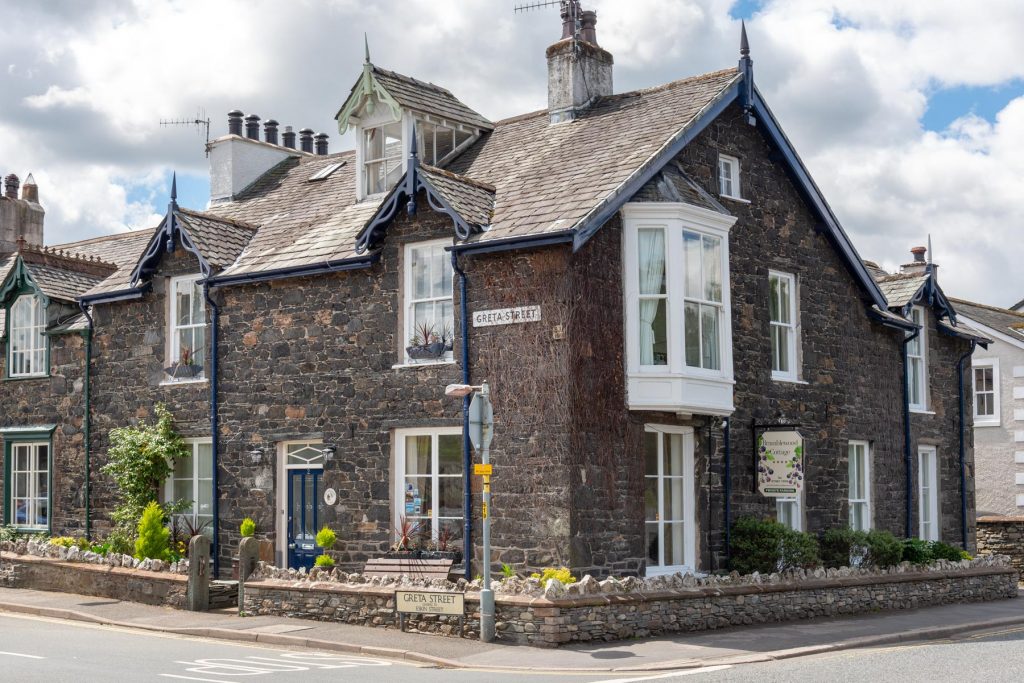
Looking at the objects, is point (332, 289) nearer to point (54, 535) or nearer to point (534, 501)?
point (534, 501)

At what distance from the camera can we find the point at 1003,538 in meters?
29.3

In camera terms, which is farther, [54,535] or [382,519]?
[54,535]

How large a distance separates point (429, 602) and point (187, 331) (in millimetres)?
8463

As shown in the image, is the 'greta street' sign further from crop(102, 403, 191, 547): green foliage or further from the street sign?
crop(102, 403, 191, 547): green foliage

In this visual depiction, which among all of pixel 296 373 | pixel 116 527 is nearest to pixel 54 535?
pixel 116 527

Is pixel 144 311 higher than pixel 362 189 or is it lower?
lower

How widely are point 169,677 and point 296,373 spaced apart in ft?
27.7

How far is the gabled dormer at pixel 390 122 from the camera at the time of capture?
72.0 ft

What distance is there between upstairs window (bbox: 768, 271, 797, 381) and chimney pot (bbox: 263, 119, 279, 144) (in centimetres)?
1293

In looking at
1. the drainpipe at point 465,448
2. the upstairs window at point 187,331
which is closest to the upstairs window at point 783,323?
the drainpipe at point 465,448

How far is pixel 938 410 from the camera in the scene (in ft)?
89.1

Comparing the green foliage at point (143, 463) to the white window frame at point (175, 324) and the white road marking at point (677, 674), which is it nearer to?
Answer: the white window frame at point (175, 324)

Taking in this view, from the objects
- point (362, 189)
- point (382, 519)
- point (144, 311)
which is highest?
point (362, 189)

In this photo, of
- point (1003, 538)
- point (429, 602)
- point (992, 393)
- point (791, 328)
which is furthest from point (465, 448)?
point (992, 393)
